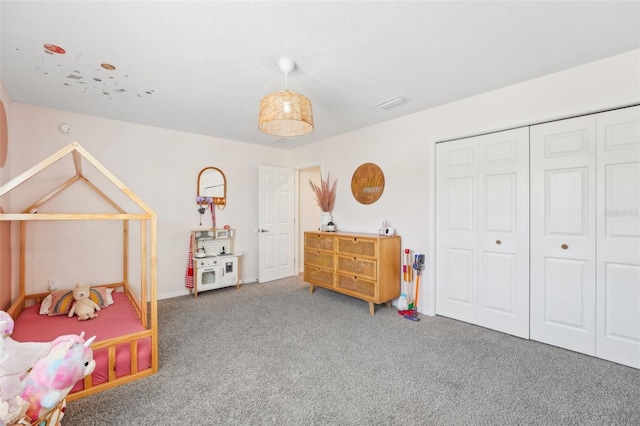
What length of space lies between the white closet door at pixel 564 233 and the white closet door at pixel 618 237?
0.06 meters

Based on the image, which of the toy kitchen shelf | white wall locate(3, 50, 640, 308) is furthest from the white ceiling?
the toy kitchen shelf

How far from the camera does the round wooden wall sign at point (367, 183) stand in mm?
3869

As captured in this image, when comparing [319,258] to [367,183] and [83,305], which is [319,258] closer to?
[367,183]

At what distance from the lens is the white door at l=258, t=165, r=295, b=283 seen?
191 inches

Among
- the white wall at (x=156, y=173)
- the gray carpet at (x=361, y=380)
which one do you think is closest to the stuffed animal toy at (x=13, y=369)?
the gray carpet at (x=361, y=380)

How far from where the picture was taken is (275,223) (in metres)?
5.04

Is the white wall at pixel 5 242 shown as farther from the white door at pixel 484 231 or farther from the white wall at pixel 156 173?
the white door at pixel 484 231

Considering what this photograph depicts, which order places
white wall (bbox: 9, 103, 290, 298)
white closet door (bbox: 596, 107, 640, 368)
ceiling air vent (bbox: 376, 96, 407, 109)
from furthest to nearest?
white wall (bbox: 9, 103, 290, 298), ceiling air vent (bbox: 376, 96, 407, 109), white closet door (bbox: 596, 107, 640, 368)

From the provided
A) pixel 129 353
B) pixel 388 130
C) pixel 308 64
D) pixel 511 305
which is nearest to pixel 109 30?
pixel 308 64

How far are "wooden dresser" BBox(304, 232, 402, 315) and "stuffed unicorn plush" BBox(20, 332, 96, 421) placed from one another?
8.68ft

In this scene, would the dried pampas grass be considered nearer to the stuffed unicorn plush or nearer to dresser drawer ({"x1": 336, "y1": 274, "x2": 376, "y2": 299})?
dresser drawer ({"x1": 336, "y1": 274, "x2": 376, "y2": 299})

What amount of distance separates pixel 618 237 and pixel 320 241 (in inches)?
118

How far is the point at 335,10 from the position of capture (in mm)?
1700

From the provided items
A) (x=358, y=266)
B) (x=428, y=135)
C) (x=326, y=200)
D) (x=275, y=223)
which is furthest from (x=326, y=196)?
(x=428, y=135)
